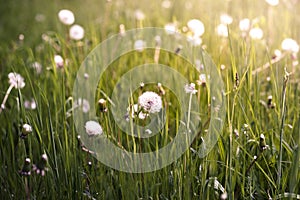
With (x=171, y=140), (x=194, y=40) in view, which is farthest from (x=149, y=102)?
(x=194, y=40)

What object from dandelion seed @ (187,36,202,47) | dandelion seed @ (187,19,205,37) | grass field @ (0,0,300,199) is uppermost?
dandelion seed @ (187,19,205,37)

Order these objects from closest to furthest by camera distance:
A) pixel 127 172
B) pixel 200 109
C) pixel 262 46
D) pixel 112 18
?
pixel 127 172
pixel 200 109
pixel 262 46
pixel 112 18

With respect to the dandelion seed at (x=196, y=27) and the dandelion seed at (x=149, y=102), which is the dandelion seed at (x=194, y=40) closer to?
the dandelion seed at (x=196, y=27)

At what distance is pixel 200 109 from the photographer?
5.40 feet

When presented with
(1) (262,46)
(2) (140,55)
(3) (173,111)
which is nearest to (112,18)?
(2) (140,55)

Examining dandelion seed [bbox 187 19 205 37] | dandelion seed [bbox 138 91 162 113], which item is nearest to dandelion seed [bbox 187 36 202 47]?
dandelion seed [bbox 187 19 205 37]

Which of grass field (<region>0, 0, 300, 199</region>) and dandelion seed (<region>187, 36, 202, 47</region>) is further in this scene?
dandelion seed (<region>187, 36, 202, 47</region>)

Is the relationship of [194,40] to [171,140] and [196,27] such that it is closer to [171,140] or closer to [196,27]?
[196,27]

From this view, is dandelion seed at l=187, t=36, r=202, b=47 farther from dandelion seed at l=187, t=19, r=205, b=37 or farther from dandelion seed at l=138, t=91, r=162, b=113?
dandelion seed at l=138, t=91, r=162, b=113

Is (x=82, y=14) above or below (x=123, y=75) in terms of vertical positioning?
above

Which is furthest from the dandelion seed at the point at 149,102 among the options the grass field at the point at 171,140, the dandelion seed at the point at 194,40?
the dandelion seed at the point at 194,40

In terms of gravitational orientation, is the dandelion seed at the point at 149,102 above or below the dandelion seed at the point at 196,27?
below

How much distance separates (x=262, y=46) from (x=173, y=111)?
74cm

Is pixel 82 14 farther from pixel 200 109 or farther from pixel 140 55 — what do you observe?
pixel 200 109
